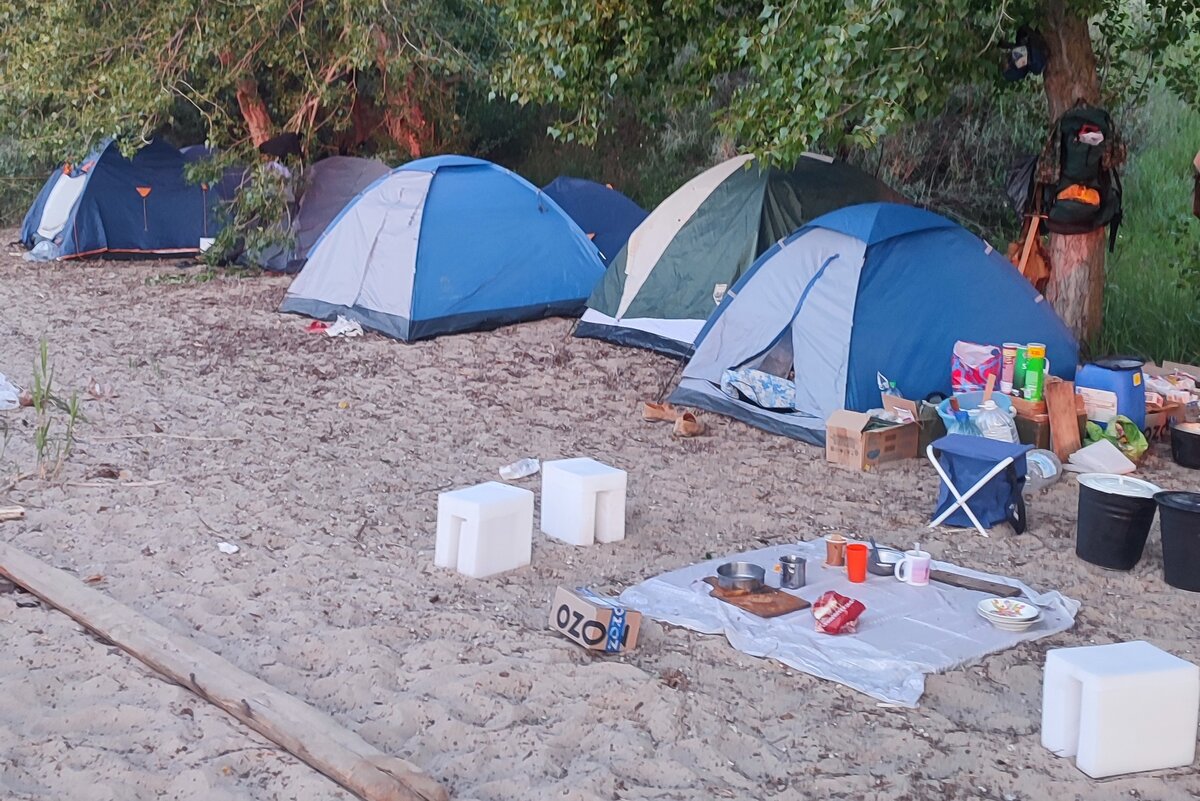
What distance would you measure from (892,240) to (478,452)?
8.84ft

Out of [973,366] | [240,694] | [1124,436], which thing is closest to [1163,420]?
[1124,436]

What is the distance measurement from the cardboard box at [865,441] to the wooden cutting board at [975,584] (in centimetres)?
165

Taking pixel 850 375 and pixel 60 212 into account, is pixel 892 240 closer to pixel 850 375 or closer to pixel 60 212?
pixel 850 375

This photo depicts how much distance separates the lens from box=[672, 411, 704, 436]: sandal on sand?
23.0ft

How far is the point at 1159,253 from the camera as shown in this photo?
38.3ft

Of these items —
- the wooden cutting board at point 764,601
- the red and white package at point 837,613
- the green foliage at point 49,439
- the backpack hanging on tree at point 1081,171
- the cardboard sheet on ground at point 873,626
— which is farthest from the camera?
the backpack hanging on tree at point 1081,171

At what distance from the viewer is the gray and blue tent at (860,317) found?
6.98m

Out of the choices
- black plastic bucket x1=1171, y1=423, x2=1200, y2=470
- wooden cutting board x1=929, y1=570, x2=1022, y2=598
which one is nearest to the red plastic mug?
wooden cutting board x1=929, y1=570, x2=1022, y2=598

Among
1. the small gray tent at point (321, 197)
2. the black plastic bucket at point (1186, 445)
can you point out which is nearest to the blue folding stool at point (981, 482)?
the black plastic bucket at point (1186, 445)

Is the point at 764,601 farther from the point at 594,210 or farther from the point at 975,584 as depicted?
the point at 594,210

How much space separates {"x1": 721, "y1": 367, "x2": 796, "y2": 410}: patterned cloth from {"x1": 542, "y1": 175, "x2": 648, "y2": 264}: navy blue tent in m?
4.54

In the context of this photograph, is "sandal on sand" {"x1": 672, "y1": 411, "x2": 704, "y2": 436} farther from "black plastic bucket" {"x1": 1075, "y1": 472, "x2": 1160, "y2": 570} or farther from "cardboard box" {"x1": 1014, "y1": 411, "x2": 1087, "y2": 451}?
"black plastic bucket" {"x1": 1075, "y1": 472, "x2": 1160, "y2": 570}

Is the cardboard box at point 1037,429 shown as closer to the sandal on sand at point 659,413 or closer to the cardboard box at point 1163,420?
the cardboard box at point 1163,420

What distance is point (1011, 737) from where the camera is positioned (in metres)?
3.61
